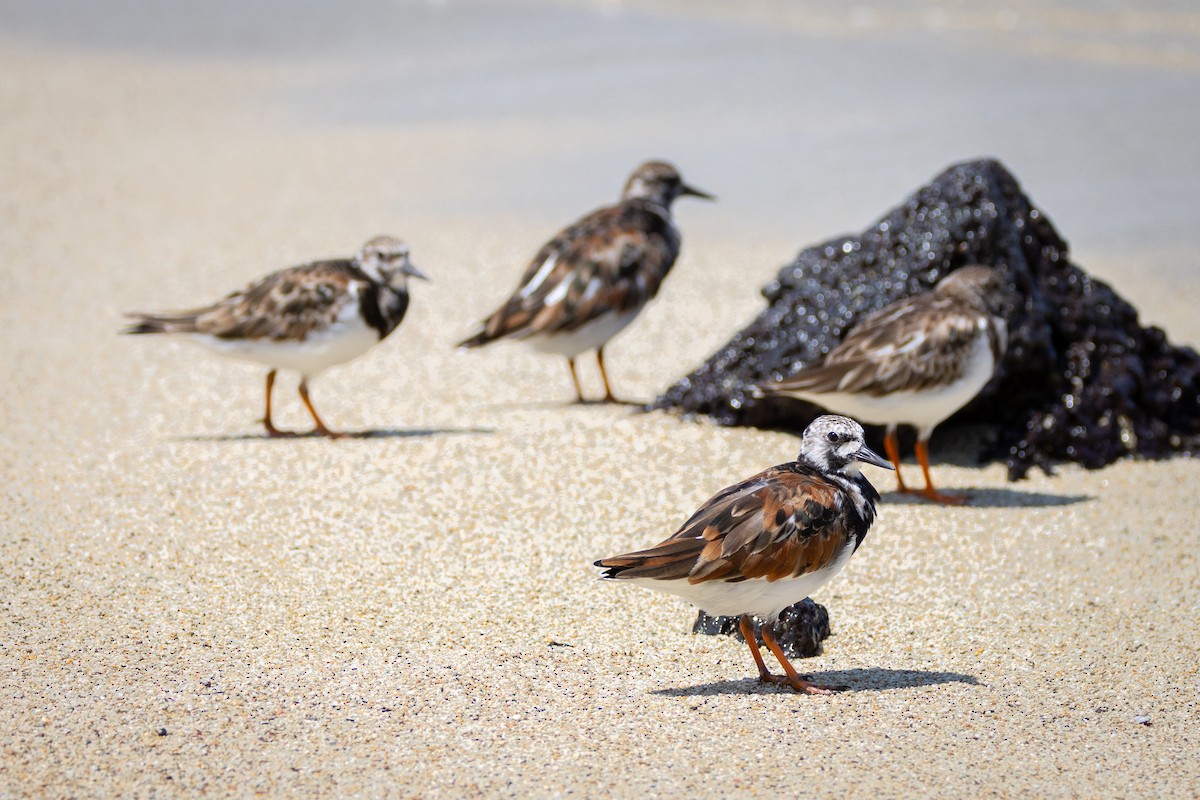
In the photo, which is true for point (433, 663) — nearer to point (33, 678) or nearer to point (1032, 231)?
point (33, 678)

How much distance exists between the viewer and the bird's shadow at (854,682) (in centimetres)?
451

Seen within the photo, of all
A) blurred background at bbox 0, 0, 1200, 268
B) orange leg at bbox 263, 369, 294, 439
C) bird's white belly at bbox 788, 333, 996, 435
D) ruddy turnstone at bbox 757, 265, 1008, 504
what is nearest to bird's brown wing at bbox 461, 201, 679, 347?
orange leg at bbox 263, 369, 294, 439

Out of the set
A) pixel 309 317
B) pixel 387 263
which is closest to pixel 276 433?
pixel 309 317

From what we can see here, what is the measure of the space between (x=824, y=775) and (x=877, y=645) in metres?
1.12

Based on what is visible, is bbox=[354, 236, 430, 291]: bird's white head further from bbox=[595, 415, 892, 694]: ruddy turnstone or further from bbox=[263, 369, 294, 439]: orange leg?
bbox=[595, 415, 892, 694]: ruddy turnstone

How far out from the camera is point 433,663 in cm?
465

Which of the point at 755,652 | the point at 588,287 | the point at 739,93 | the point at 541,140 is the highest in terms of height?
the point at 739,93

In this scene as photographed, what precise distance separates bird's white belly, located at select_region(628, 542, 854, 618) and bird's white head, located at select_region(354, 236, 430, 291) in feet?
10.9

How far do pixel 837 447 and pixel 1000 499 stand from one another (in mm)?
2296

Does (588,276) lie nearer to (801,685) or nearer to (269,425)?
(269,425)

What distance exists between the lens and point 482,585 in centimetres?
536

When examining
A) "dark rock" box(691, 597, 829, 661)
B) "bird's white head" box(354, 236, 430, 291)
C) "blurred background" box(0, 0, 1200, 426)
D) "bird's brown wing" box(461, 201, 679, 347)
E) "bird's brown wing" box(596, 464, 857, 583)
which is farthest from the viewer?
"blurred background" box(0, 0, 1200, 426)

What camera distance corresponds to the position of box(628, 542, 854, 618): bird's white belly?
4285 mm

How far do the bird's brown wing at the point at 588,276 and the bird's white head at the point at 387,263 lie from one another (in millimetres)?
640
